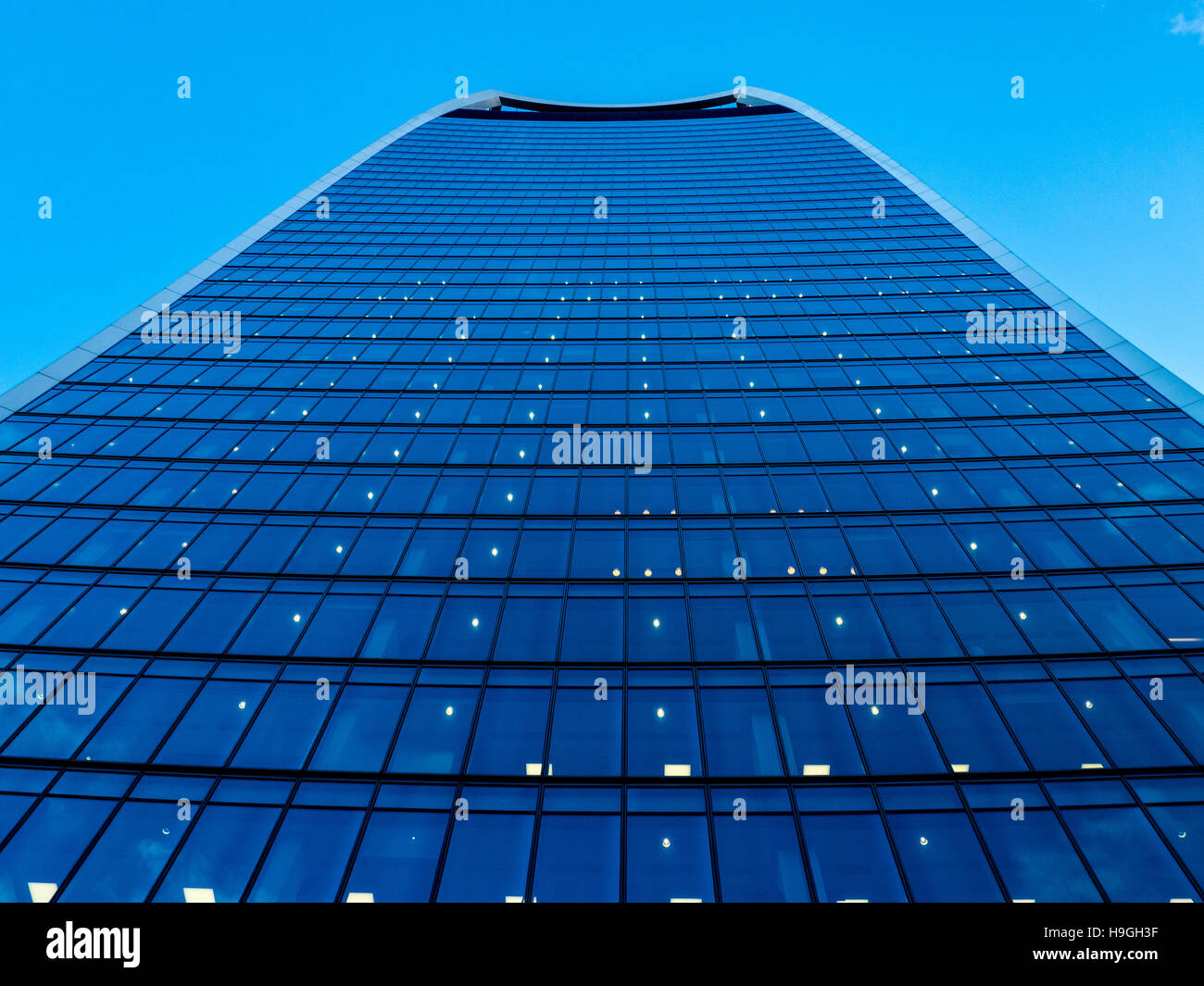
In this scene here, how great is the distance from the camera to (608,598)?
16.4 metres

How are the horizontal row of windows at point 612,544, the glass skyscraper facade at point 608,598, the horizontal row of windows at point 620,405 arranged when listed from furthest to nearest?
the horizontal row of windows at point 620,405
the horizontal row of windows at point 612,544
the glass skyscraper facade at point 608,598

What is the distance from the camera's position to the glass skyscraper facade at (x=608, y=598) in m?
11.6

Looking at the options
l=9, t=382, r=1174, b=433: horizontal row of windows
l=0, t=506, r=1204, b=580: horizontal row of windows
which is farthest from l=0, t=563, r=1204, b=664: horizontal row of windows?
l=9, t=382, r=1174, b=433: horizontal row of windows

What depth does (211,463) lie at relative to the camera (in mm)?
21031

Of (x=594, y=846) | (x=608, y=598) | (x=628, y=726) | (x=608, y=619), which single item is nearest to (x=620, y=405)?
(x=608, y=598)

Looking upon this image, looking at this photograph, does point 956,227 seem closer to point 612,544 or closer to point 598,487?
point 598,487

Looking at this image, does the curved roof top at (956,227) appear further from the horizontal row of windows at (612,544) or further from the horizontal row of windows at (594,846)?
the horizontal row of windows at (594,846)

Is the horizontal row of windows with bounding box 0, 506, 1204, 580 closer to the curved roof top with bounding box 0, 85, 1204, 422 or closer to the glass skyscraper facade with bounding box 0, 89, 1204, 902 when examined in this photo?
the glass skyscraper facade with bounding box 0, 89, 1204, 902

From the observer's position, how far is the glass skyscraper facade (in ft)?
38.0

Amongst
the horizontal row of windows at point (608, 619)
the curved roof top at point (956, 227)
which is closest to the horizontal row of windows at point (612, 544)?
the horizontal row of windows at point (608, 619)

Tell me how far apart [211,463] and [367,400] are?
5249mm

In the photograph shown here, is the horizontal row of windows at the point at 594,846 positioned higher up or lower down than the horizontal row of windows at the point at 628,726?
lower down
